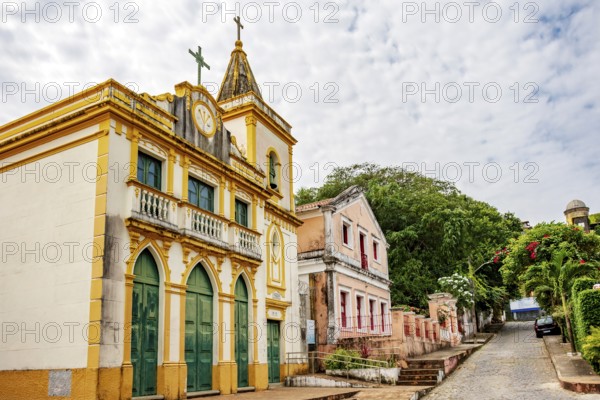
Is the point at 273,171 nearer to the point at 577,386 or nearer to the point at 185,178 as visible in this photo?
the point at 185,178

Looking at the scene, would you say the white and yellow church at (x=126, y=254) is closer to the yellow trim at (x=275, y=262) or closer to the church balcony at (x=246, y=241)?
the church balcony at (x=246, y=241)

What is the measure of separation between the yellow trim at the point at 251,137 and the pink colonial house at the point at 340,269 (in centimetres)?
566

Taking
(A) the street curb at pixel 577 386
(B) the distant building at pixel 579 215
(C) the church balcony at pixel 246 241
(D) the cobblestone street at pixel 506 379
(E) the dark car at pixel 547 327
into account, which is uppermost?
(B) the distant building at pixel 579 215

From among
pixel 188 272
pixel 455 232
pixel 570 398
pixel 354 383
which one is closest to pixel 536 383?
pixel 570 398

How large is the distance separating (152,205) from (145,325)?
2.63 m

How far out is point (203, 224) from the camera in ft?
45.9

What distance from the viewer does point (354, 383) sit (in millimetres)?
16516

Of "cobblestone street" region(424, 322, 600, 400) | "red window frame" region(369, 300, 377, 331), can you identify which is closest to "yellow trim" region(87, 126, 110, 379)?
"cobblestone street" region(424, 322, 600, 400)

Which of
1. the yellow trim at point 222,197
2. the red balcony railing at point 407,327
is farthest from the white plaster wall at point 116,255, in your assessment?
the red balcony railing at point 407,327

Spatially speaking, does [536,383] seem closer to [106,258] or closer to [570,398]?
→ [570,398]

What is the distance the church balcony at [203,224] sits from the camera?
1330 cm

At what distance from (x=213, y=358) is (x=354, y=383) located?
191 inches

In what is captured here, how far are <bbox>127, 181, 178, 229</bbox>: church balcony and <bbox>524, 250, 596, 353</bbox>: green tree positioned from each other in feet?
43.2

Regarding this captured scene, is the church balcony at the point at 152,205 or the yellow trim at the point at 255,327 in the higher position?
the church balcony at the point at 152,205
